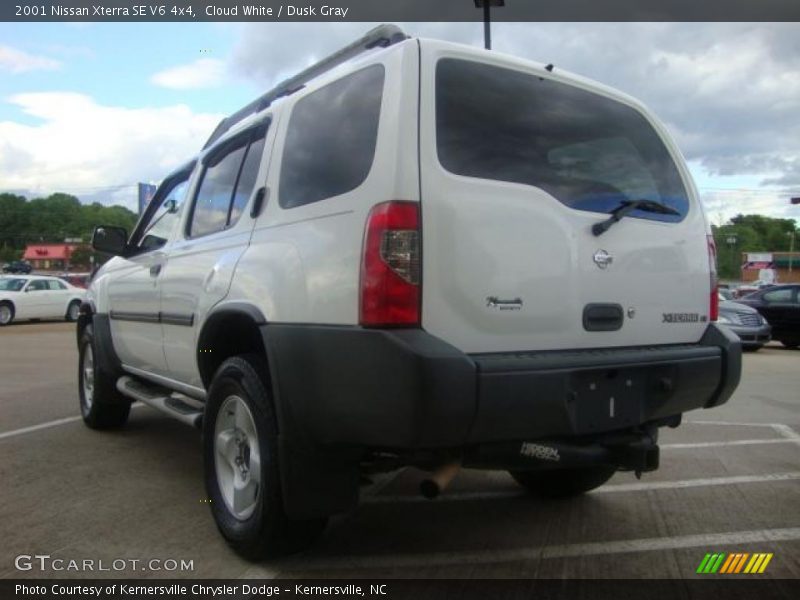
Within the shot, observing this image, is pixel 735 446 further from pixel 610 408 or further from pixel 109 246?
pixel 109 246

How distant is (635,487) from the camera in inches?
184

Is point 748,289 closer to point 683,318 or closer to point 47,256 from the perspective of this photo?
point 683,318

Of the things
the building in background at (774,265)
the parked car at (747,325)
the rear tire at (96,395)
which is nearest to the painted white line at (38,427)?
the rear tire at (96,395)

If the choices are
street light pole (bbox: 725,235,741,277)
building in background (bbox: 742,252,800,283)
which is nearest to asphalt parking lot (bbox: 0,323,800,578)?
building in background (bbox: 742,252,800,283)

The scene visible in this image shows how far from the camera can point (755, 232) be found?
130 meters

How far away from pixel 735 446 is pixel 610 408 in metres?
3.56

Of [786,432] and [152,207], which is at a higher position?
[152,207]

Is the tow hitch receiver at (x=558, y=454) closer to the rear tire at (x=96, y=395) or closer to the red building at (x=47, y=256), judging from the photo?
the rear tire at (x=96, y=395)

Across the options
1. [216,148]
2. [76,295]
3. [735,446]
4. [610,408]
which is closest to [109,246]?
[216,148]

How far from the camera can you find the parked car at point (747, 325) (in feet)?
50.4

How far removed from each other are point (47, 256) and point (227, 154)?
105 meters

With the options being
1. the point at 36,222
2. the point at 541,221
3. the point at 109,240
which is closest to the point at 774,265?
the point at 36,222

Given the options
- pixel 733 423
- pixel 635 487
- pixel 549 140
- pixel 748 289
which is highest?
pixel 549 140

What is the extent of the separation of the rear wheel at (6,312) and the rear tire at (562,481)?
20.9 meters
